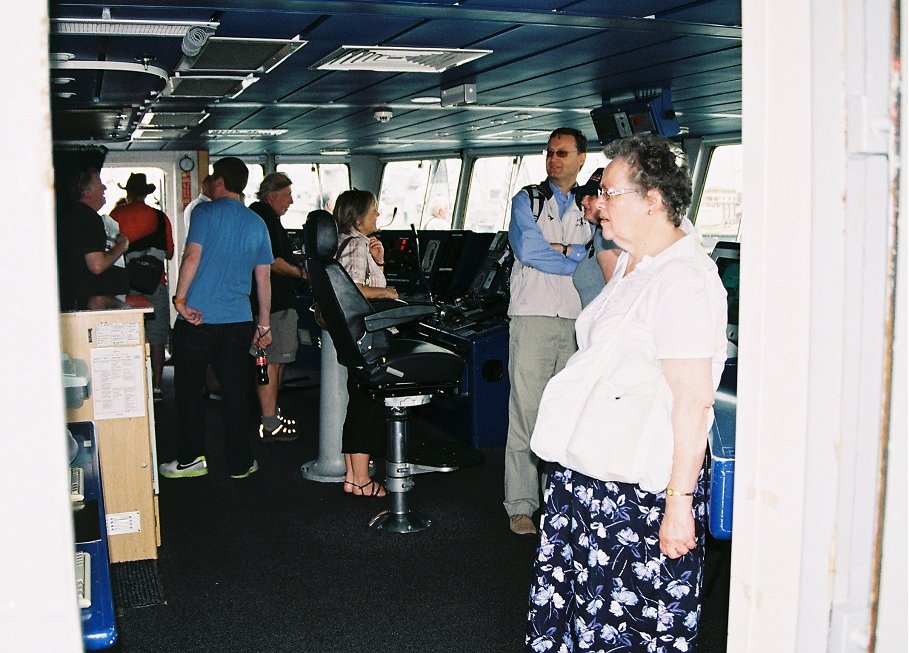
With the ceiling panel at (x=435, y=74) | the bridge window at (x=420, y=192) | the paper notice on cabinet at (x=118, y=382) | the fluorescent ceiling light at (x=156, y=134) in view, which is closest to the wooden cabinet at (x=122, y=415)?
the paper notice on cabinet at (x=118, y=382)

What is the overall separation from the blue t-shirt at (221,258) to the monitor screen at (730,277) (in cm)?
230

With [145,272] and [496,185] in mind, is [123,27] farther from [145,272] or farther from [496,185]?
[496,185]

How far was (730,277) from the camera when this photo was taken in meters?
3.41

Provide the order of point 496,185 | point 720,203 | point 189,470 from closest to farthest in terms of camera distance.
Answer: point 189,470 → point 720,203 → point 496,185

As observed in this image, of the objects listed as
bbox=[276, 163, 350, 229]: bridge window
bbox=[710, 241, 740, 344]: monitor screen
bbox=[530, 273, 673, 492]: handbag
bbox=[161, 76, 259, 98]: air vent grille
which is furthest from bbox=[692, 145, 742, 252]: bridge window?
bbox=[530, 273, 673, 492]: handbag

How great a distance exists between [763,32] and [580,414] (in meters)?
1.11

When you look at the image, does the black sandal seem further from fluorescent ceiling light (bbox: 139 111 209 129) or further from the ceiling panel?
fluorescent ceiling light (bbox: 139 111 209 129)

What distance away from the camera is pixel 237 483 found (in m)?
4.60

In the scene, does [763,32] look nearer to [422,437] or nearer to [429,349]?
[429,349]

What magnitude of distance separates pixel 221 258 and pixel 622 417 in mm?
2960

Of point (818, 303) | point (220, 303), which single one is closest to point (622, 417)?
point (818, 303)

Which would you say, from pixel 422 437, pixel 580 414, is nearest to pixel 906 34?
pixel 580 414

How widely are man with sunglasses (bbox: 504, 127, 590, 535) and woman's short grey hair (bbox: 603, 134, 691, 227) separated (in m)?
1.45

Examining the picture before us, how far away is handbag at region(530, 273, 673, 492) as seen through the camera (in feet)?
6.17
